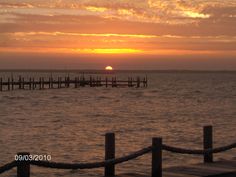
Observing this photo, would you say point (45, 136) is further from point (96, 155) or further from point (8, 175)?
point (8, 175)

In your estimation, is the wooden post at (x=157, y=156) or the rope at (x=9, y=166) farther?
the wooden post at (x=157, y=156)

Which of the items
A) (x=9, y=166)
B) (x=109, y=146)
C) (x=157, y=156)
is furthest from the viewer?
(x=109, y=146)

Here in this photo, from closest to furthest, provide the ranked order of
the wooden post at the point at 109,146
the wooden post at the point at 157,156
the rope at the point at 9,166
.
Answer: the rope at the point at 9,166 < the wooden post at the point at 157,156 < the wooden post at the point at 109,146

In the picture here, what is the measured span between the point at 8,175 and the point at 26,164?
32.8 feet

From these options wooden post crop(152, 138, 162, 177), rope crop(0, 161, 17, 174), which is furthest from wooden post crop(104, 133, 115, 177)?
rope crop(0, 161, 17, 174)

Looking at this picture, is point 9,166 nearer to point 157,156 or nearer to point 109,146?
point 109,146

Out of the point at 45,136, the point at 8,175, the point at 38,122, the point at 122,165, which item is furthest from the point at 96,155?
the point at 38,122

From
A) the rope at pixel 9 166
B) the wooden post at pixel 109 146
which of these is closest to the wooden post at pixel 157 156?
the wooden post at pixel 109 146

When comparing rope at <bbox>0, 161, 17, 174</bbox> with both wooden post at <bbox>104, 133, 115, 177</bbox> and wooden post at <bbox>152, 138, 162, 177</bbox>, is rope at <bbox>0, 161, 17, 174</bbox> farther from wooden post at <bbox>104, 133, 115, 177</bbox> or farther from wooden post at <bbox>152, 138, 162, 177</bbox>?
wooden post at <bbox>152, 138, 162, 177</bbox>

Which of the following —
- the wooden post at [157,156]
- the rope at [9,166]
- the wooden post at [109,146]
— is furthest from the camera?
the wooden post at [109,146]

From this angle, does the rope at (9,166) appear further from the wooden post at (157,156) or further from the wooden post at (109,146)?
the wooden post at (157,156)

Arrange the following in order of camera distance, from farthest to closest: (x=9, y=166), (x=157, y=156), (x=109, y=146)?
(x=109, y=146) < (x=157, y=156) < (x=9, y=166)

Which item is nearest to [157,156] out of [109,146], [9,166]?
[109,146]

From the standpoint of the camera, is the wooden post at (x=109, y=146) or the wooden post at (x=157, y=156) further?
the wooden post at (x=109, y=146)
